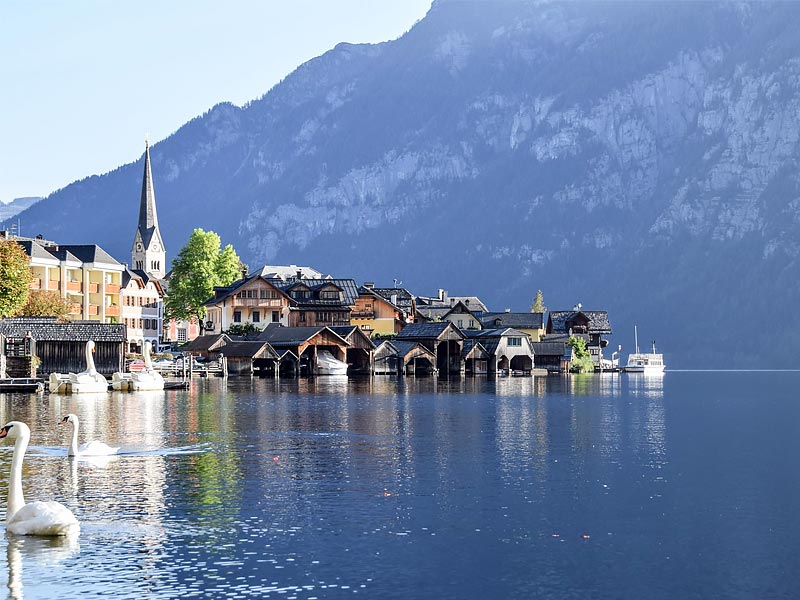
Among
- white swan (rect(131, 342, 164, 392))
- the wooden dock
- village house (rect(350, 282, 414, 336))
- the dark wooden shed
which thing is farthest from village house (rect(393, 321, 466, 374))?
the wooden dock

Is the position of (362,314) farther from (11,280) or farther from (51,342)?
(11,280)

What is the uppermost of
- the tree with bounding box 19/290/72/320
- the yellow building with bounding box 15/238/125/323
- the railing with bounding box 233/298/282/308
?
the yellow building with bounding box 15/238/125/323

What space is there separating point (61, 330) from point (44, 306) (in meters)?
24.1

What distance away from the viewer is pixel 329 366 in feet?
508

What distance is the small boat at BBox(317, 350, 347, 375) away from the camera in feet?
507

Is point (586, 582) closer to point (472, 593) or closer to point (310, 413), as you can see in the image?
point (472, 593)

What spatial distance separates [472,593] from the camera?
27906mm

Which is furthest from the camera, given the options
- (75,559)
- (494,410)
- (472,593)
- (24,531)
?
(494,410)

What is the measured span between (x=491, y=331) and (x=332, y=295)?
87.5 ft

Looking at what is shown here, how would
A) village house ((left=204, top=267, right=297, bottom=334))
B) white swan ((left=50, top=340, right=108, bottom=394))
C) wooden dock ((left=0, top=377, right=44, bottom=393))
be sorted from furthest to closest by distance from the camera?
1. village house ((left=204, top=267, right=297, bottom=334))
2. wooden dock ((left=0, top=377, right=44, bottom=393))
3. white swan ((left=50, top=340, right=108, bottom=394))

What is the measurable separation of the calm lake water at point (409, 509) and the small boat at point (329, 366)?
263 feet

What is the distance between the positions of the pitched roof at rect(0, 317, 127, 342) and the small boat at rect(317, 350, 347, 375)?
4264 centimetres

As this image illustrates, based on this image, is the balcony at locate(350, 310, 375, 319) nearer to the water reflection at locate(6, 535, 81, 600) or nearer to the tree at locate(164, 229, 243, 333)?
the tree at locate(164, 229, 243, 333)

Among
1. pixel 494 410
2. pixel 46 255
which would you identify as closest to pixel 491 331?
pixel 46 255
